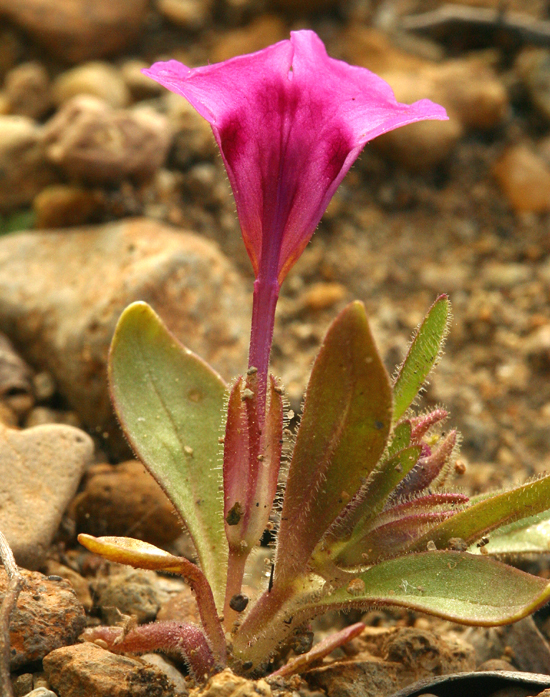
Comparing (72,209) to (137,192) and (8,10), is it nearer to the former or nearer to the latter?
(137,192)

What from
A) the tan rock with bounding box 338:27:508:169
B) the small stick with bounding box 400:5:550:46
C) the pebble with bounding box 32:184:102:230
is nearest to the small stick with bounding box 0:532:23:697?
the pebble with bounding box 32:184:102:230

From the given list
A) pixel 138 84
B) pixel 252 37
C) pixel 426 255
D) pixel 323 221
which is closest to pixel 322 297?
pixel 323 221

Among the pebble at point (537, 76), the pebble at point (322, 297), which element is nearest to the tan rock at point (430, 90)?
the pebble at point (537, 76)

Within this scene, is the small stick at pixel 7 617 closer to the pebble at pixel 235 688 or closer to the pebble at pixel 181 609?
the pebble at pixel 235 688

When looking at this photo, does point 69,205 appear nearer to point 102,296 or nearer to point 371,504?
point 102,296

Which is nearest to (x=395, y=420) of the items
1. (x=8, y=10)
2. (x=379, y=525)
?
(x=379, y=525)

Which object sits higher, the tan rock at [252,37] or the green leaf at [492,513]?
the tan rock at [252,37]
